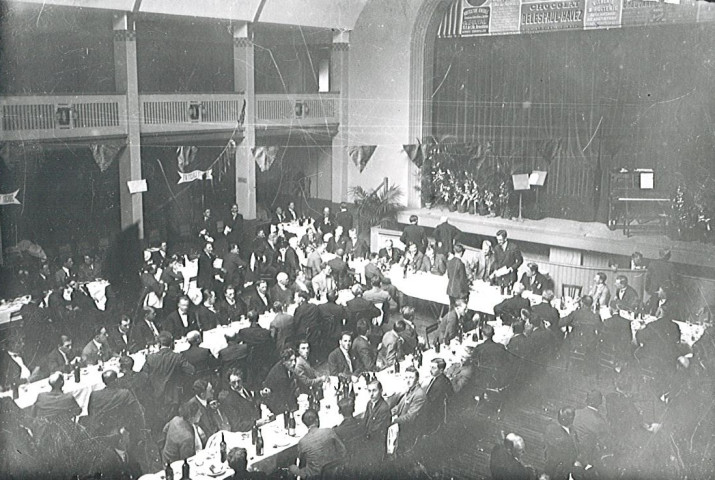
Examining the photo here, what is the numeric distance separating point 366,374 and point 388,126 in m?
14.8

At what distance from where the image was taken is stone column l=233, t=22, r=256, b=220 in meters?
22.0

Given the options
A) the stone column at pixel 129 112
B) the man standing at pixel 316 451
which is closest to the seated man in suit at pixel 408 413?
the man standing at pixel 316 451

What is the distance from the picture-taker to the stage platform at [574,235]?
Result: 16031mm

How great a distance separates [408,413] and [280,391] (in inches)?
61.8

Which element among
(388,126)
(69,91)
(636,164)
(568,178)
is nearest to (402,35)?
(388,126)

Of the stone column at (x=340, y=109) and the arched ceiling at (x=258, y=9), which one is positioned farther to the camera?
the stone column at (x=340, y=109)

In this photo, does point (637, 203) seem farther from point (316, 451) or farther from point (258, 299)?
point (316, 451)

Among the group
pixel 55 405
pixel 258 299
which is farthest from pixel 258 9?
pixel 55 405

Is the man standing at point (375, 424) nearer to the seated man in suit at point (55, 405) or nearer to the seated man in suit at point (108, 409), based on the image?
the seated man in suit at point (108, 409)

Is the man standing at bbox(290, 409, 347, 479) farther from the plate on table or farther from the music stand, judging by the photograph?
the music stand

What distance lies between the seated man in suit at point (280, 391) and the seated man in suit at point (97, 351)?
2.35 metres

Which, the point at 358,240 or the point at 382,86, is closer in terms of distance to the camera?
the point at 358,240

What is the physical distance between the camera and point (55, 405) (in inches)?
348

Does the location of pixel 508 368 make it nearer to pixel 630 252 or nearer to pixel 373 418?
pixel 373 418
